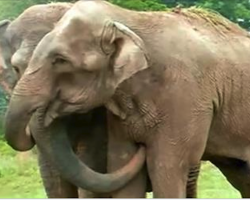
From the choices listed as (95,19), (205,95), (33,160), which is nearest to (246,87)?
(205,95)

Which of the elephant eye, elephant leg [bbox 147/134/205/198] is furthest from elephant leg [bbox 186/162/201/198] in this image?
the elephant eye

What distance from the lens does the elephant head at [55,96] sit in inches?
154

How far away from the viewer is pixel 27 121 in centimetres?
393

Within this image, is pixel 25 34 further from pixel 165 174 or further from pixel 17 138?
pixel 165 174

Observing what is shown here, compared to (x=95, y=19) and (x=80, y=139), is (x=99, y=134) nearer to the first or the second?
(x=80, y=139)

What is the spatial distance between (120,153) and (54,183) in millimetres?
525

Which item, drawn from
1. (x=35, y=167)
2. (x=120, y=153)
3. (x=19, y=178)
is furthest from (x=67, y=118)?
(x=35, y=167)

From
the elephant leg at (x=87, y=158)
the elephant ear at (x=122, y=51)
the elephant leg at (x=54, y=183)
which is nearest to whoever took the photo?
the elephant ear at (x=122, y=51)

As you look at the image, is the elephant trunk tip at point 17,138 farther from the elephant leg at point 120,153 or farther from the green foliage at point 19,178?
the green foliage at point 19,178

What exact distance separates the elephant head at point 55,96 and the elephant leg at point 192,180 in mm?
518

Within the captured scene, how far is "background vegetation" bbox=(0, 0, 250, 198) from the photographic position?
975 centimetres

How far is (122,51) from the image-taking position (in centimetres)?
404

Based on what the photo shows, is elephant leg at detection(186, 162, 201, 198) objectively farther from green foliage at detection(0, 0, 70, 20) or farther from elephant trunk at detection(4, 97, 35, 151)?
green foliage at detection(0, 0, 70, 20)

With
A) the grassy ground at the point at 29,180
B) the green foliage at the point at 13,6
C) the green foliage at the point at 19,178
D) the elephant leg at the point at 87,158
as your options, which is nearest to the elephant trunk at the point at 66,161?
the elephant leg at the point at 87,158
